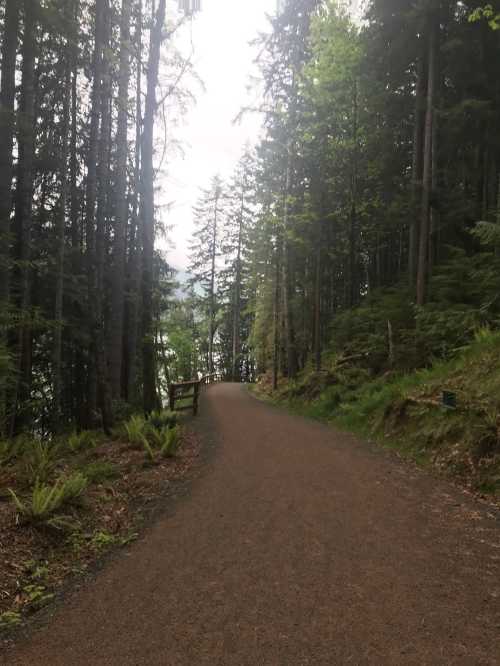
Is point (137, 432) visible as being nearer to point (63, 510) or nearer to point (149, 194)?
point (63, 510)

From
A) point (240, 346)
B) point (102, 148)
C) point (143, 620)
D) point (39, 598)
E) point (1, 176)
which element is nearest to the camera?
point (143, 620)

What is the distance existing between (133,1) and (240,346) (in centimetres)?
3605

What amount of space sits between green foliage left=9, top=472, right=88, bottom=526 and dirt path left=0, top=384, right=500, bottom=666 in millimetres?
1111

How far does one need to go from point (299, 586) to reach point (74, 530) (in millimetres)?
2682

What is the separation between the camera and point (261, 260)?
23.1 m

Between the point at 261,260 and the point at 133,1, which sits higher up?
the point at 133,1

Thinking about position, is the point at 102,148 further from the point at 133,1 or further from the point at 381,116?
the point at 381,116

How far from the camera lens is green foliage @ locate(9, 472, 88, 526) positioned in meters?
4.29

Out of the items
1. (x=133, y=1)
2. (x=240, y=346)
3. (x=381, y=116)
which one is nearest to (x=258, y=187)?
(x=381, y=116)

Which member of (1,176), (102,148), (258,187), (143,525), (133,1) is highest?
(133,1)

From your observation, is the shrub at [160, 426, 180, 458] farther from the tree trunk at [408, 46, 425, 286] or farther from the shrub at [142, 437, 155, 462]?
the tree trunk at [408, 46, 425, 286]

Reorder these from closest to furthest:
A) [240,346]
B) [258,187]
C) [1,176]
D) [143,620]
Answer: [143,620] → [1,176] → [258,187] → [240,346]

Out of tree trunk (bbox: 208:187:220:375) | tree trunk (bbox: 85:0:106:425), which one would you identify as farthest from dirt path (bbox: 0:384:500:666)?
tree trunk (bbox: 208:187:220:375)

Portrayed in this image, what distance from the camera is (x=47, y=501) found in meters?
4.39
